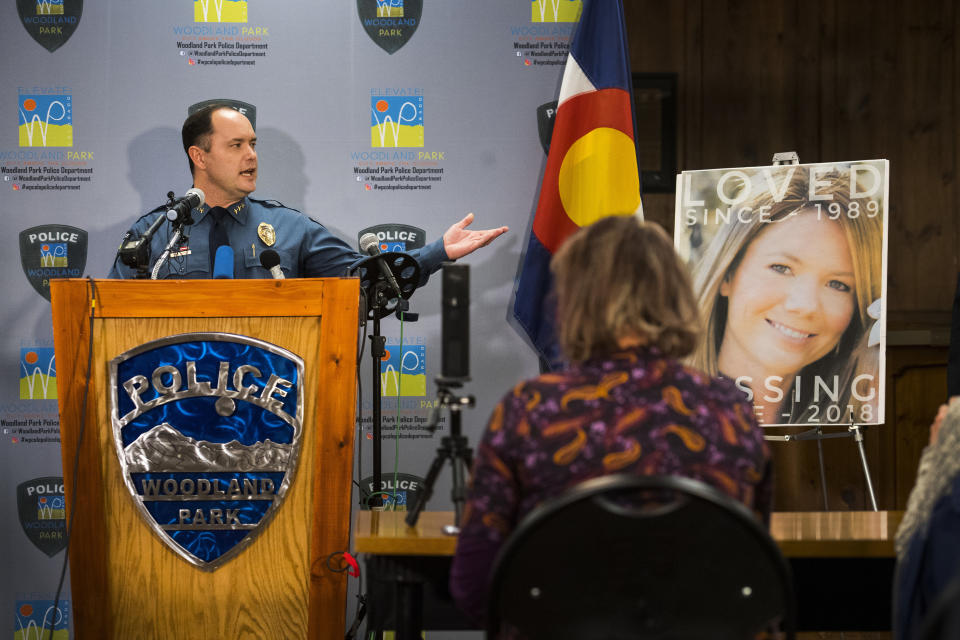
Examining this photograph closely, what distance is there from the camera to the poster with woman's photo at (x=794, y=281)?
3.08 metres

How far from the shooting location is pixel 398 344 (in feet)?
11.6

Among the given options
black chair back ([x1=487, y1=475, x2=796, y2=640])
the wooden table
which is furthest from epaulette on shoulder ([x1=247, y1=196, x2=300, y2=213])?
black chair back ([x1=487, y1=475, x2=796, y2=640])

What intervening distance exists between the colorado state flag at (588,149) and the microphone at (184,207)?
140 cm

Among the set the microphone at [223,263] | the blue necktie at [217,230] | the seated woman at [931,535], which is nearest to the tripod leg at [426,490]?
the seated woman at [931,535]

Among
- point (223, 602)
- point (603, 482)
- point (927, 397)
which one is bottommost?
point (223, 602)

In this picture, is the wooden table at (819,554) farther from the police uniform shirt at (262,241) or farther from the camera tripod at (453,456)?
the police uniform shirt at (262,241)

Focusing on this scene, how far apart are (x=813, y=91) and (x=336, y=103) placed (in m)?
2.20

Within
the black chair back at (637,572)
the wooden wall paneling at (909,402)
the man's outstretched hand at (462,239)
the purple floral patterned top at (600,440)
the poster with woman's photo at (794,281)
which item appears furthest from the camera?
the wooden wall paneling at (909,402)

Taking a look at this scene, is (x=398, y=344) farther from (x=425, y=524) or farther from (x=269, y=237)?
Result: (x=425, y=524)

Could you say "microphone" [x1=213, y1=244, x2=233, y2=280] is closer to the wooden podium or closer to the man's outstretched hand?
the man's outstretched hand

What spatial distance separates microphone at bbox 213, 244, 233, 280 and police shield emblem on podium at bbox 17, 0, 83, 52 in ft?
3.64

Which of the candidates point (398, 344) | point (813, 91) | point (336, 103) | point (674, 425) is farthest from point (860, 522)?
point (813, 91)

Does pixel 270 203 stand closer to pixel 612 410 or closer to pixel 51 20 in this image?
pixel 51 20

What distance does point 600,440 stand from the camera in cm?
120
